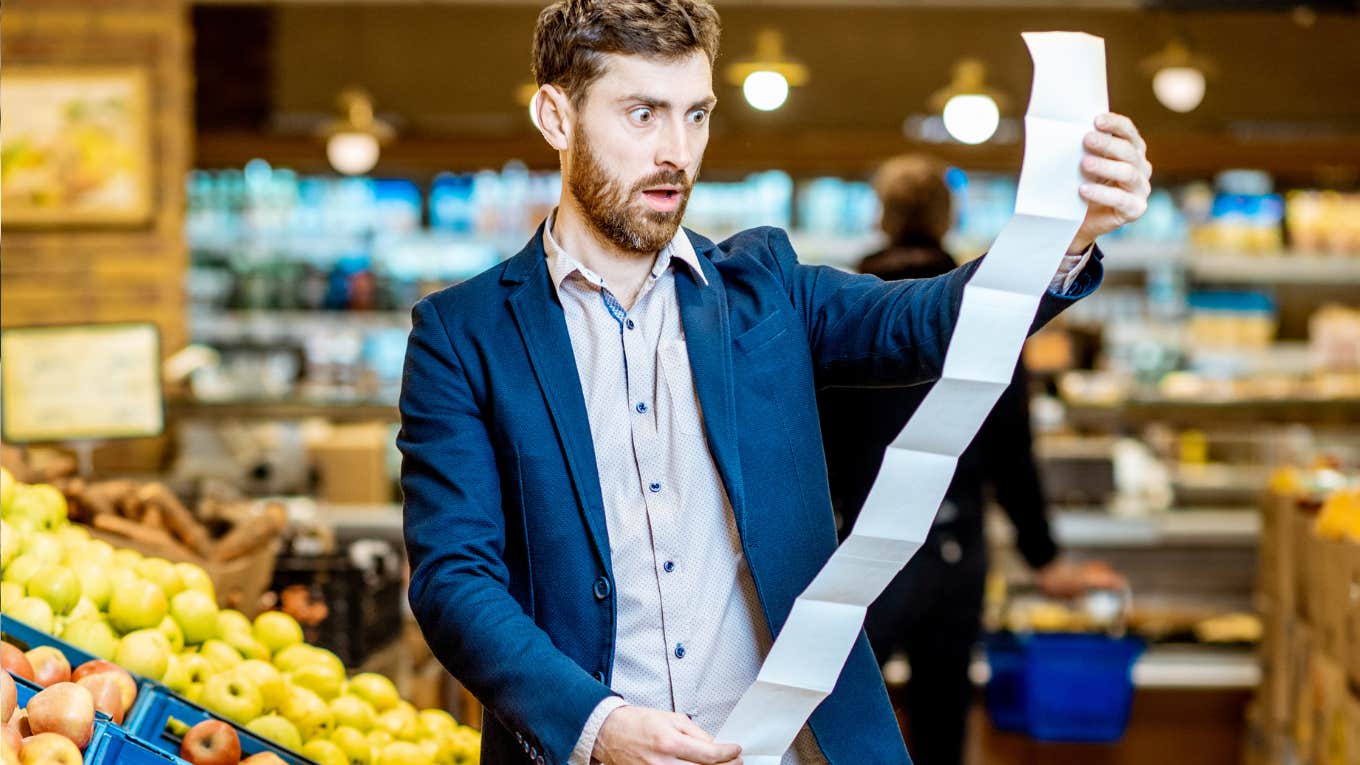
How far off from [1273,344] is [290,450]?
178 inches

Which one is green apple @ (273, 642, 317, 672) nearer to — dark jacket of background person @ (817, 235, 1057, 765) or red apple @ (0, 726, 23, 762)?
red apple @ (0, 726, 23, 762)

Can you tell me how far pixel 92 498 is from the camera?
2.82 m

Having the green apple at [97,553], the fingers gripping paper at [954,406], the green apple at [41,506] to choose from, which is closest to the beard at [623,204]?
the fingers gripping paper at [954,406]

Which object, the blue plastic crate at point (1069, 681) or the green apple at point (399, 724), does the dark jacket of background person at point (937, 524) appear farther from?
the green apple at point (399, 724)

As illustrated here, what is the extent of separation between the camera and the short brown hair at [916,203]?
3.46 metres

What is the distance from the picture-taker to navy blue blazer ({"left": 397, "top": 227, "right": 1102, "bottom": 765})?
4.93 ft

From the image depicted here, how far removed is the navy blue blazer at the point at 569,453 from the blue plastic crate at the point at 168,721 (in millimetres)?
468

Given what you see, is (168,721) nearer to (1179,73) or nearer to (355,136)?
(355,136)

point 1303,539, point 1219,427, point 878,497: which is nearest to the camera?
point 878,497

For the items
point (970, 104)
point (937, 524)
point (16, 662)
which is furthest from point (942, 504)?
point (970, 104)

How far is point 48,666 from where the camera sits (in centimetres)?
187

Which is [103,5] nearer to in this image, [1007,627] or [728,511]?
[1007,627]

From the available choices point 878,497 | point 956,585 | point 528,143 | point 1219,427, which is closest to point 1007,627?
point 1219,427

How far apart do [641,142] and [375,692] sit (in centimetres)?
122
